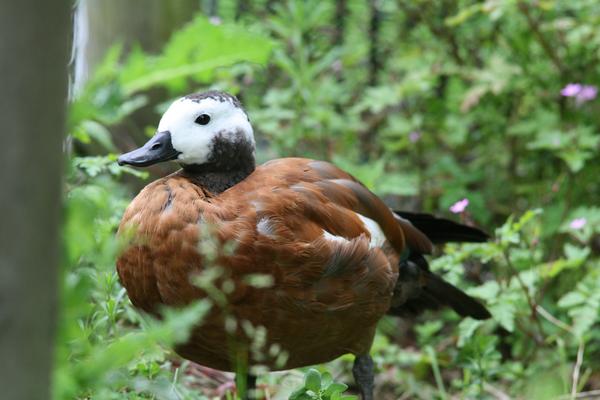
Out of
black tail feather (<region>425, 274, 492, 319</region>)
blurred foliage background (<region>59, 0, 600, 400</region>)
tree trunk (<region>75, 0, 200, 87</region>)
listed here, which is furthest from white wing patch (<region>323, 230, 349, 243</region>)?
tree trunk (<region>75, 0, 200, 87</region>)

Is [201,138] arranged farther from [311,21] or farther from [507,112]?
[507,112]

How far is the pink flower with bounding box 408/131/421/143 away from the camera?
14.3 feet

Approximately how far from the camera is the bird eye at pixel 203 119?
2383mm

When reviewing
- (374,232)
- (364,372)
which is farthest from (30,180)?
(364,372)

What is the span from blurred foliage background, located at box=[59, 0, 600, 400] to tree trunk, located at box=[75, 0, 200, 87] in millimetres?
13

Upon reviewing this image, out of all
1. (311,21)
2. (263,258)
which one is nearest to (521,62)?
(311,21)

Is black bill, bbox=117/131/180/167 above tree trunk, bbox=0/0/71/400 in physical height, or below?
below

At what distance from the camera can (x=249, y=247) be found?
218 centimetres

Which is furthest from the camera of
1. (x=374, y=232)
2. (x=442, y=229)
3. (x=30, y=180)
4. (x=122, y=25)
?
(x=122, y=25)

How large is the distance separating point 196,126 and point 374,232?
2.09 feet

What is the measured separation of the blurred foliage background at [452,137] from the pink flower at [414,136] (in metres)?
0.02

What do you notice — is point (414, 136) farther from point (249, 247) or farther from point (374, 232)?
point (249, 247)

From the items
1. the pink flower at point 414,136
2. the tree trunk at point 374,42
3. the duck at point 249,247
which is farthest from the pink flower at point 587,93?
the duck at point 249,247

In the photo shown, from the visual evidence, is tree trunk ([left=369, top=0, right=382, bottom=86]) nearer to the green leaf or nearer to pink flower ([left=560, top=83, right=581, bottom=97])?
pink flower ([left=560, top=83, right=581, bottom=97])
